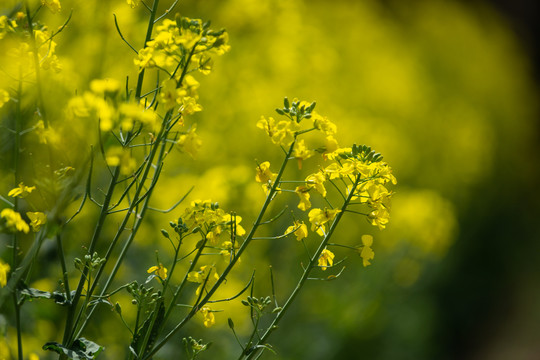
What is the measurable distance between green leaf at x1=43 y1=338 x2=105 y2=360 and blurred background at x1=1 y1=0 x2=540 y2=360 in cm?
96

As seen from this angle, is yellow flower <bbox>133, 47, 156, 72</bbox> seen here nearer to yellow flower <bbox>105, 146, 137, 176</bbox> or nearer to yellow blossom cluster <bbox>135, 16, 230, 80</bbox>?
yellow blossom cluster <bbox>135, 16, 230, 80</bbox>

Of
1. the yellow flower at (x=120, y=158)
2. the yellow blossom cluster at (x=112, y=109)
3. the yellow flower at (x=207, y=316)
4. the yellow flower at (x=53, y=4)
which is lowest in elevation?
the yellow flower at (x=207, y=316)

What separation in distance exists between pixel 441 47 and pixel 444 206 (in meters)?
8.32

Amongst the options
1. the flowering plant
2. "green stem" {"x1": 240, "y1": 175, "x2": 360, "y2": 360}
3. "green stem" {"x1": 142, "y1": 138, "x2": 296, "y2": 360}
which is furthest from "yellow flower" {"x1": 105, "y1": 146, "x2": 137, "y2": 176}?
"green stem" {"x1": 240, "y1": 175, "x2": 360, "y2": 360}

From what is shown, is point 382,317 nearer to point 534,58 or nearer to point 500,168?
point 500,168

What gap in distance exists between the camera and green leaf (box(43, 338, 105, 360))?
137 cm

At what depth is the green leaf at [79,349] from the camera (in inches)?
54.1

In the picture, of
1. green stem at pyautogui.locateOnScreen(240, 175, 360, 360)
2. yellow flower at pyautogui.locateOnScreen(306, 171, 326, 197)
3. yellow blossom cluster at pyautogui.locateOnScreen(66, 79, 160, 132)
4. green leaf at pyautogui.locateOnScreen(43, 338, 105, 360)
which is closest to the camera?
yellow blossom cluster at pyautogui.locateOnScreen(66, 79, 160, 132)

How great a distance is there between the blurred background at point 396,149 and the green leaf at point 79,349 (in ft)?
3.16

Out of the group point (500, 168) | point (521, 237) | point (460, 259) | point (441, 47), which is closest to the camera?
point (460, 259)

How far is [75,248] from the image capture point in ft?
9.05

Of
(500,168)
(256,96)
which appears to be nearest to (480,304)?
(500,168)

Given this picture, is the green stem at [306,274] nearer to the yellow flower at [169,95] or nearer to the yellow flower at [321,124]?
the yellow flower at [321,124]

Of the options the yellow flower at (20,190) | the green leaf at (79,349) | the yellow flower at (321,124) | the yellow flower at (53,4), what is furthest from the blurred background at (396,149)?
the green leaf at (79,349)
